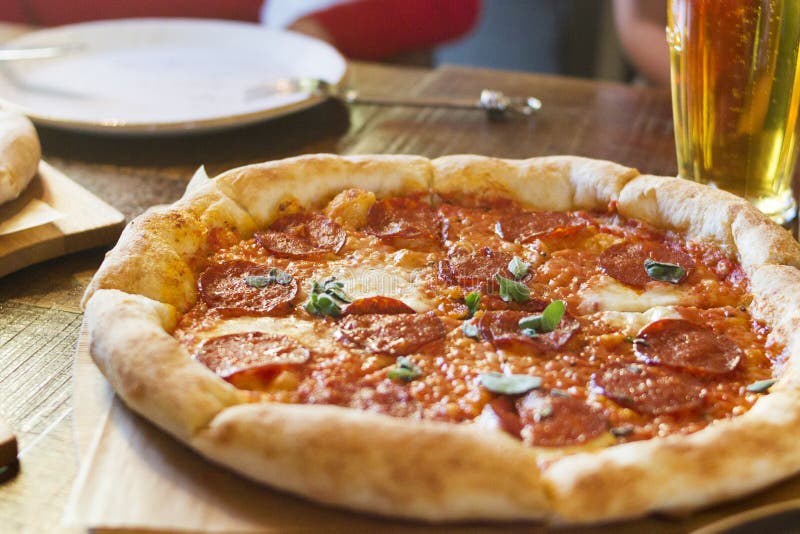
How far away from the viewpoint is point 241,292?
7.97ft

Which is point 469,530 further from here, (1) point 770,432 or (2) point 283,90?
(2) point 283,90

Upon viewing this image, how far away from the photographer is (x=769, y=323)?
89.4 inches

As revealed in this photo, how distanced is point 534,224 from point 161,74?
2.52 meters

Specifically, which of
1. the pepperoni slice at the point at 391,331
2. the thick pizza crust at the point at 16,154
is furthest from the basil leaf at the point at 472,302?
the thick pizza crust at the point at 16,154

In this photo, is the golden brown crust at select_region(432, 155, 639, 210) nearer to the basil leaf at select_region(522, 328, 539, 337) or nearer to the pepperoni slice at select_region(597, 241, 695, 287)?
the pepperoni slice at select_region(597, 241, 695, 287)

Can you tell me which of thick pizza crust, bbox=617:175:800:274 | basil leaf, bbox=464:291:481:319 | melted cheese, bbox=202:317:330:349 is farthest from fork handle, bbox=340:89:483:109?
melted cheese, bbox=202:317:330:349

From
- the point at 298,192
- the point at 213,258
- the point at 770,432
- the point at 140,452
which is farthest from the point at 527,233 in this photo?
the point at 140,452

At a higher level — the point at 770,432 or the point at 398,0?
the point at 770,432

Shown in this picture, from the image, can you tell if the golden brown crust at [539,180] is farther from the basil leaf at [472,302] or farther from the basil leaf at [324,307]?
the basil leaf at [324,307]

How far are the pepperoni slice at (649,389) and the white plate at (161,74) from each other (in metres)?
2.19

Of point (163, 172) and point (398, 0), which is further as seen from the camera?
point (398, 0)

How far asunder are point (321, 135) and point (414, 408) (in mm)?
2222

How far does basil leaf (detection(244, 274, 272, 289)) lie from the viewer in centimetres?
246

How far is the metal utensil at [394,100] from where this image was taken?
4059 millimetres
